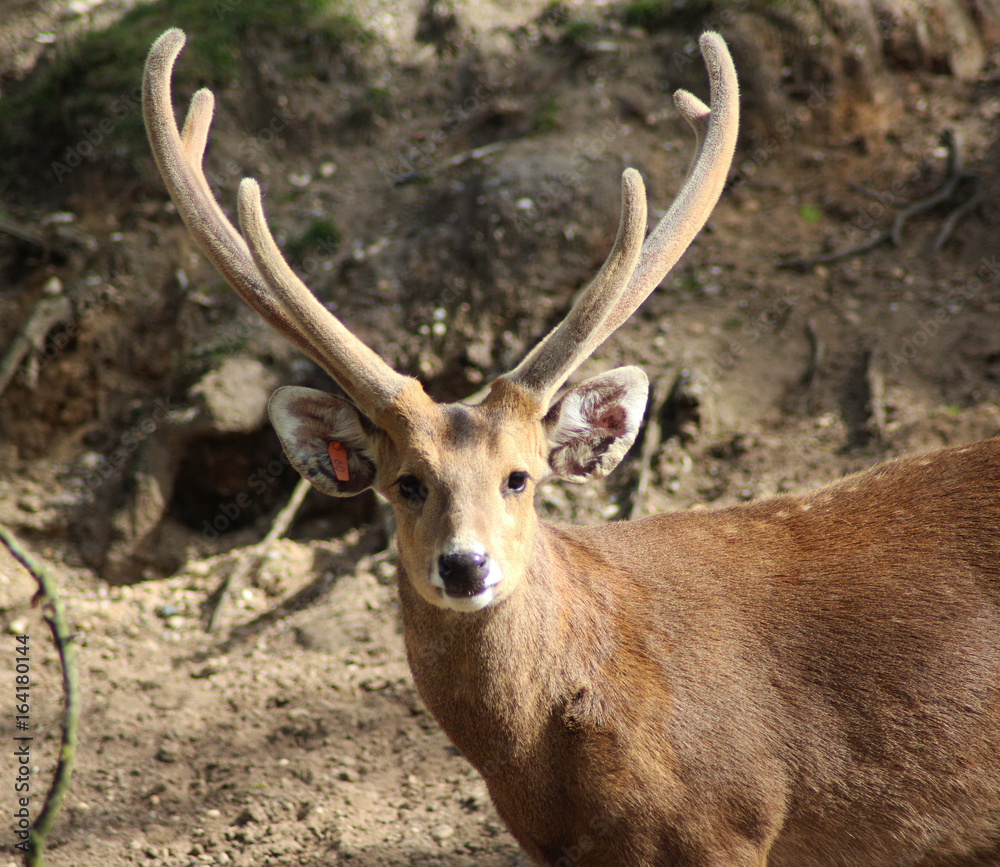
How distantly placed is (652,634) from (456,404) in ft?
3.35

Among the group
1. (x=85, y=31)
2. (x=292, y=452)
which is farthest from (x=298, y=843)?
(x=85, y=31)

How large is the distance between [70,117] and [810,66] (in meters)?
5.99

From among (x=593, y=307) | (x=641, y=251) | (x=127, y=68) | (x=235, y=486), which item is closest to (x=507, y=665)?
(x=593, y=307)

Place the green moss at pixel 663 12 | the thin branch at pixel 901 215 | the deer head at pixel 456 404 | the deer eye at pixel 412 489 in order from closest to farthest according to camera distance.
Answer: the deer head at pixel 456 404
the deer eye at pixel 412 489
the thin branch at pixel 901 215
the green moss at pixel 663 12

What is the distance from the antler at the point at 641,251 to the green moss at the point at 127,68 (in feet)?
18.1

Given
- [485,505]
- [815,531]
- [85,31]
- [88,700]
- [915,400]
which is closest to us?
[485,505]

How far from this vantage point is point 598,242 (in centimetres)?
652

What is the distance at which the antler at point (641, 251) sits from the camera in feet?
9.86

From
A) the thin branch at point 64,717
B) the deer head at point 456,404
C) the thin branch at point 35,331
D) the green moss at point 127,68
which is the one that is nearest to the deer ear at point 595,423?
the deer head at point 456,404

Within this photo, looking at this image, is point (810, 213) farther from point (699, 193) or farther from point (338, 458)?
point (338, 458)

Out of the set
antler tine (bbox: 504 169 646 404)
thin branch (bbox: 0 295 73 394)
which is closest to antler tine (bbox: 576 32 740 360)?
antler tine (bbox: 504 169 646 404)

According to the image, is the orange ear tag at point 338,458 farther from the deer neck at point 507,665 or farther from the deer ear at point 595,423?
the deer ear at point 595,423

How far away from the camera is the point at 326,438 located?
326cm

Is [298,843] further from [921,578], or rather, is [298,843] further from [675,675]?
[921,578]
